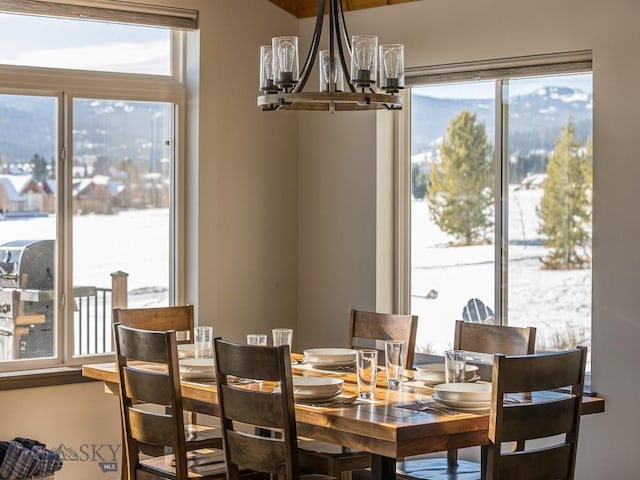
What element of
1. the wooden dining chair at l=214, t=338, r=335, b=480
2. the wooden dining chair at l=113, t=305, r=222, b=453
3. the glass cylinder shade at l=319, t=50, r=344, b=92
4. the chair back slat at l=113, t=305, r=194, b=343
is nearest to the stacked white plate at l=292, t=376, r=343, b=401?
the wooden dining chair at l=214, t=338, r=335, b=480

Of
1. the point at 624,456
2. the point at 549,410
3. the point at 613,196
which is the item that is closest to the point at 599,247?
the point at 613,196

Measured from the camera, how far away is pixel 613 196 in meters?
4.18

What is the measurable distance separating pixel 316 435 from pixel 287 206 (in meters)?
2.55

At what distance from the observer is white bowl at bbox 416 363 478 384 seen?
346cm

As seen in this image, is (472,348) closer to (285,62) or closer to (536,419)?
(536,419)

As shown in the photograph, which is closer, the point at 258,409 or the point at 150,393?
the point at 258,409

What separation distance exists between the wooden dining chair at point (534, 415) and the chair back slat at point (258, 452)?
0.67m

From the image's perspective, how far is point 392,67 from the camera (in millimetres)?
3334

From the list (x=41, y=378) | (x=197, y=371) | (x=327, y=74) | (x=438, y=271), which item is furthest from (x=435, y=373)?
(x=41, y=378)

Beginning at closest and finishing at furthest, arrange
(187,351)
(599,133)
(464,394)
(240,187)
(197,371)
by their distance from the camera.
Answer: (464,394) → (197,371) → (187,351) → (599,133) → (240,187)

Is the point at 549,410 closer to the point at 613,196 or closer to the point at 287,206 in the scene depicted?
the point at 613,196

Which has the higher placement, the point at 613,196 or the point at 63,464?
the point at 613,196

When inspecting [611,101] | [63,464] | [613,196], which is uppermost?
[611,101]

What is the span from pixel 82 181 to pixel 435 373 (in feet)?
7.39
